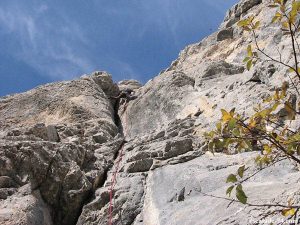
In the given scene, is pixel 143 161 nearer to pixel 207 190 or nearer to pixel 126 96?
pixel 207 190

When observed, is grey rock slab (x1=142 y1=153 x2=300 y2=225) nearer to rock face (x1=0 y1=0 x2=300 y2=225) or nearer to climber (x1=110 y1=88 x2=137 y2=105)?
rock face (x1=0 y1=0 x2=300 y2=225)

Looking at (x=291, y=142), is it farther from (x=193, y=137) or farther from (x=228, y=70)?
(x=228, y=70)

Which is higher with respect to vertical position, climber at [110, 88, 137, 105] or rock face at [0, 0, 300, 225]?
climber at [110, 88, 137, 105]

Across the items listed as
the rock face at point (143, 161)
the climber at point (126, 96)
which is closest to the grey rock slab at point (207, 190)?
the rock face at point (143, 161)

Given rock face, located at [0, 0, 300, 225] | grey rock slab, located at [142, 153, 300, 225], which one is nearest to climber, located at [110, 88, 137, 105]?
rock face, located at [0, 0, 300, 225]

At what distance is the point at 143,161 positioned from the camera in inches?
510

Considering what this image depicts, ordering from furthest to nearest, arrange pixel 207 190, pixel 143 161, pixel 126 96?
pixel 126 96
pixel 143 161
pixel 207 190

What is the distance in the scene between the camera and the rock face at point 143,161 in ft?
29.4

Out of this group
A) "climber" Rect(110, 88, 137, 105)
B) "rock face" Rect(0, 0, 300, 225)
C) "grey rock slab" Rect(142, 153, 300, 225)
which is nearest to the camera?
"grey rock slab" Rect(142, 153, 300, 225)

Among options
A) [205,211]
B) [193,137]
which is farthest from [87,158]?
[205,211]

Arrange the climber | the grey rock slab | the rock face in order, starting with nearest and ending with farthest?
the grey rock slab
the rock face
the climber

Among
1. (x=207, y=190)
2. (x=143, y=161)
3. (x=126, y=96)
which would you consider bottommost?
(x=207, y=190)

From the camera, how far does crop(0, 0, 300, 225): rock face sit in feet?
29.4

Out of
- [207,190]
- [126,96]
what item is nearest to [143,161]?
[207,190]
